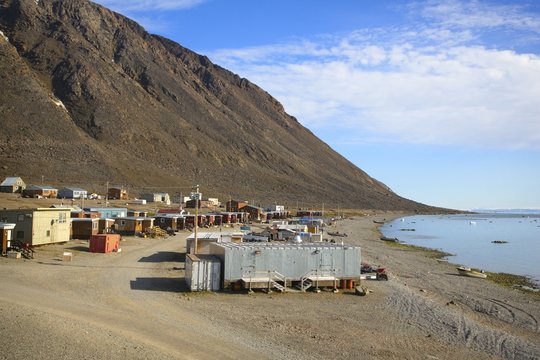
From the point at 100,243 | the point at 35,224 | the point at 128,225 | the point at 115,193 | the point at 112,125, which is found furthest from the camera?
the point at 112,125

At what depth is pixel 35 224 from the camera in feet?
117

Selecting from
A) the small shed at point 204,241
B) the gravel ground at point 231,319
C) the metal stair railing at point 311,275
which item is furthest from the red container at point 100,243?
the metal stair railing at point 311,275

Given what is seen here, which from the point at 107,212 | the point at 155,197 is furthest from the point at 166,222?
the point at 155,197

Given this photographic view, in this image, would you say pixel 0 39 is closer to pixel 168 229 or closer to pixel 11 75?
pixel 11 75

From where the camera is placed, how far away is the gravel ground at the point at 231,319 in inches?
628

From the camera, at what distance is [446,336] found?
20016 millimetres

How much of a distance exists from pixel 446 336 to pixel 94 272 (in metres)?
18.7

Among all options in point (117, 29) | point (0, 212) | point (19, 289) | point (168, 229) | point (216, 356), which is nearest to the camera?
point (216, 356)

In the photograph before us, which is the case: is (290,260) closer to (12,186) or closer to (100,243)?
(100,243)

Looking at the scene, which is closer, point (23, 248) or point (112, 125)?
point (23, 248)

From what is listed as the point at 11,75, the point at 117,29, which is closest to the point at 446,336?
the point at 11,75

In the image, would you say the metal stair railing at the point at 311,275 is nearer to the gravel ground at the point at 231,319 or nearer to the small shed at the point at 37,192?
the gravel ground at the point at 231,319

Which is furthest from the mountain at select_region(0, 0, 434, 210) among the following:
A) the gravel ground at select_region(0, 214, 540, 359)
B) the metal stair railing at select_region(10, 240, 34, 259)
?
the gravel ground at select_region(0, 214, 540, 359)

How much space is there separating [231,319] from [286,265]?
6871 mm
